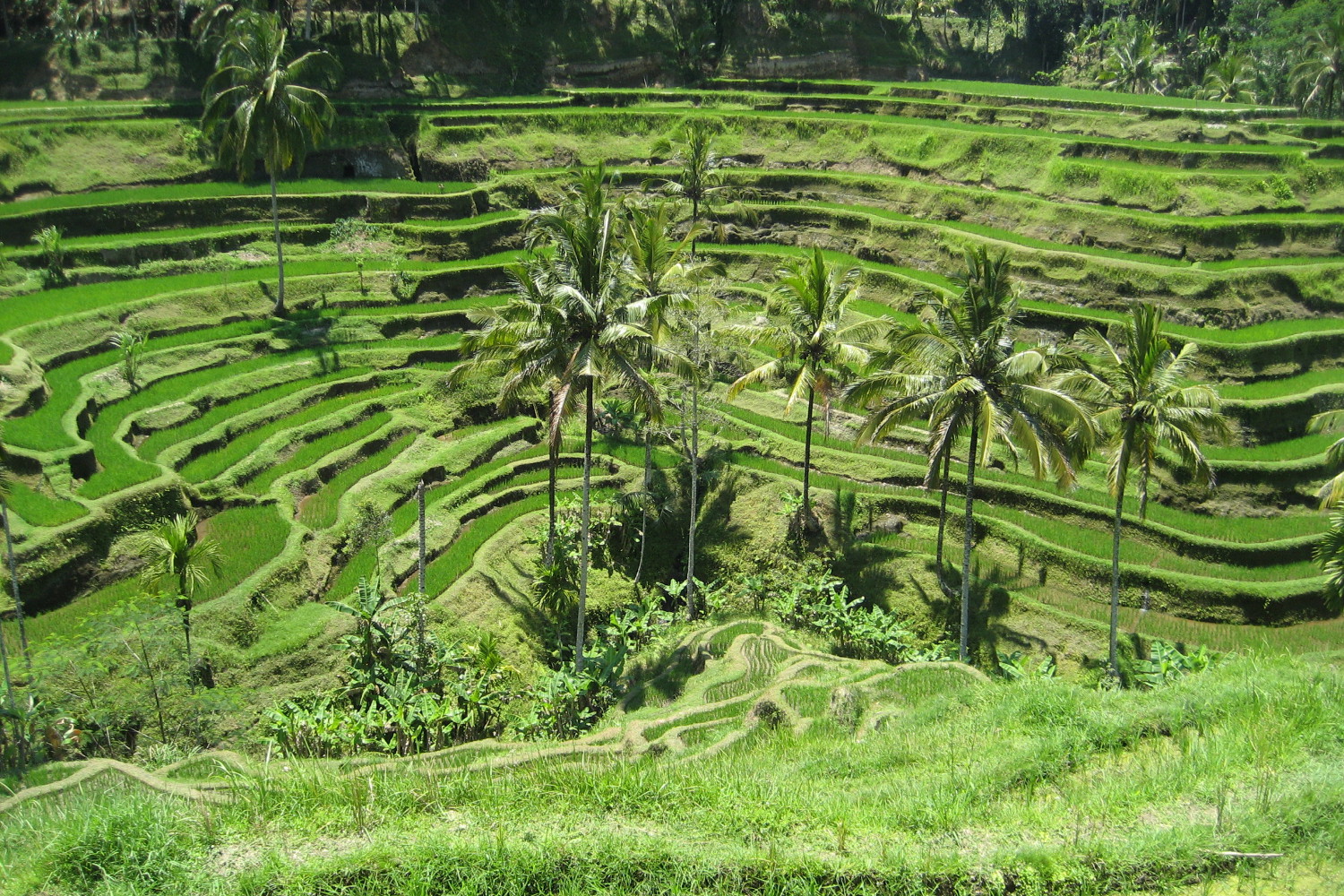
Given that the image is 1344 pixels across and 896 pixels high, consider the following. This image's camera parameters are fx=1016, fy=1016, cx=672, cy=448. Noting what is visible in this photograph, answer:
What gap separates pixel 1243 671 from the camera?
55.2 feet

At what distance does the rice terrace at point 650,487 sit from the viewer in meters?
12.5

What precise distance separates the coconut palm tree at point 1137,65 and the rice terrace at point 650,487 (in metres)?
20.0

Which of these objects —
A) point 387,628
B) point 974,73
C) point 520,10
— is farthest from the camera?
point 974,73

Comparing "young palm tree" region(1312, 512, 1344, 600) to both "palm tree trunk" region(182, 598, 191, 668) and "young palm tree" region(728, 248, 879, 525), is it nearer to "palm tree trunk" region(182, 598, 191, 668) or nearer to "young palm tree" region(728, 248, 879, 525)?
"young palm tree" region(728, 248, 879, 525)

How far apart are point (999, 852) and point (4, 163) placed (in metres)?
46.4

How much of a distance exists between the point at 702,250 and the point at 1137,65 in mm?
48728

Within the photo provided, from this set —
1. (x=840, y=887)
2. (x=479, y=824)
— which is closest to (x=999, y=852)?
(x=840, y=887)

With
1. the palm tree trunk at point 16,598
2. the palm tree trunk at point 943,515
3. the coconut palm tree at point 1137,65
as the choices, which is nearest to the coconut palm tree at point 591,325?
the palm tree trunk at point 943,515

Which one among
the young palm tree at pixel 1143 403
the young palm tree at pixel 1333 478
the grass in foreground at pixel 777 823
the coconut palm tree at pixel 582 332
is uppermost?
the coconut palm tree at pixel 582 332

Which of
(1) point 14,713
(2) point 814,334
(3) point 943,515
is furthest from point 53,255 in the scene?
(3) point 943,515

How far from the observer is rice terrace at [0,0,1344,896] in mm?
12531

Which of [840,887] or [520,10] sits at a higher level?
[520,10]

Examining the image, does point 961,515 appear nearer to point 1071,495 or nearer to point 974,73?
point 1071,495

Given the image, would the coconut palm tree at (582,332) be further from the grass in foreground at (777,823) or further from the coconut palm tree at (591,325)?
the grass in foreground at (777,823)
